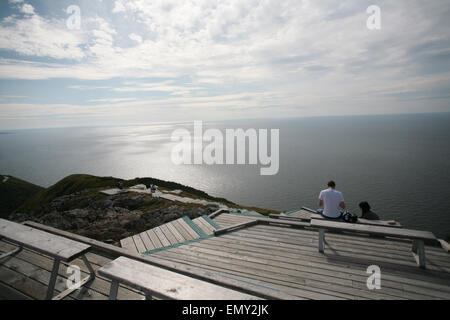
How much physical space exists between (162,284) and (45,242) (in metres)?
2.93

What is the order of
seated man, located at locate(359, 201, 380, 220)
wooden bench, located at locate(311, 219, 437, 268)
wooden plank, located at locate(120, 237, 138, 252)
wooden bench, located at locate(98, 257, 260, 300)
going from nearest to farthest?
1. wooden bench, located at locate(98, 257, 260, 300)
2. wooden bench, located at locate(311, 219, 437, 268)
3. seated man, located at locate(359, 201, 380, 220)
4. wooden plank, located at locate(120, 237, 138, 252)

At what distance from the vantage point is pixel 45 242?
4.43m

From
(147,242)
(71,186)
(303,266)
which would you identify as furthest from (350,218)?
(71,186)

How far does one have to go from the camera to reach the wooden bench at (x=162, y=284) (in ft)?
9.70

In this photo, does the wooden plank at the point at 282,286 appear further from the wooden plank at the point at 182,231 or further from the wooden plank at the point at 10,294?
the wooden plank at the point at 10,294

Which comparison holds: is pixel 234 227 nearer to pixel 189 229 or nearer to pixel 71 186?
pixel 189 229

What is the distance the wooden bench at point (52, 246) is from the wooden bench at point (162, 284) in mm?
1094

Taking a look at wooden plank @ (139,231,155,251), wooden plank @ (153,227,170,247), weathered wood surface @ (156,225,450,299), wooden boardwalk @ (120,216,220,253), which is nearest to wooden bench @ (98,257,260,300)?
weathered wood surface @ (156,225,450,299)

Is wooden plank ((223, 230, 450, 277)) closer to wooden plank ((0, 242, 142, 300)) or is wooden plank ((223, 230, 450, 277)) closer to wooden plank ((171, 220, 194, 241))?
wooden plank ((171, 220, 194, 241))

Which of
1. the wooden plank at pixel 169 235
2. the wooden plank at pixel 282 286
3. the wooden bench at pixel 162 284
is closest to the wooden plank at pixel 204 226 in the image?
the wooden plank at pixel 169 235

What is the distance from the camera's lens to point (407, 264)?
554 cm

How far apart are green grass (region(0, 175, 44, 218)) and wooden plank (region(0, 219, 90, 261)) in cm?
8669

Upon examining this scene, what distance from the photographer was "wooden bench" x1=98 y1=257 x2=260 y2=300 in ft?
9.70
